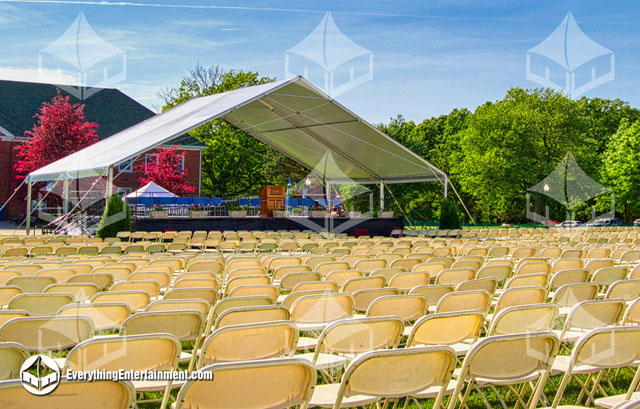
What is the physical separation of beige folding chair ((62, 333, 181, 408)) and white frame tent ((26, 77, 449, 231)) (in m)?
13.4

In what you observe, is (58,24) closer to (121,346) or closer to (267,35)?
(267,35)

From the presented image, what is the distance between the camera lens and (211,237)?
1352 centimetres

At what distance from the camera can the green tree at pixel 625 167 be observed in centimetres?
4219

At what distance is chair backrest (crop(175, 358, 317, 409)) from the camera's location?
1975 millimetres

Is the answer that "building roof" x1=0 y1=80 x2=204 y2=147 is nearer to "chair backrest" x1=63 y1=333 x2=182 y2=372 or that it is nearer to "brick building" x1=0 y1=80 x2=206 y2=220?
"brick building" x1=0 y1=80 x2=206 y2=220

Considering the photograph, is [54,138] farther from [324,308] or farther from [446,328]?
[446,328]

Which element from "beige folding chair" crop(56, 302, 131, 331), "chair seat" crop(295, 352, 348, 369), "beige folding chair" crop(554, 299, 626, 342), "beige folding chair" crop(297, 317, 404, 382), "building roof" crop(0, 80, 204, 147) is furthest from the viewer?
"building roof" crop(0, 80, 204, 147)

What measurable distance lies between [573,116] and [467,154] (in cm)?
801

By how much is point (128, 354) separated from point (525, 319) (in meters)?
2.09

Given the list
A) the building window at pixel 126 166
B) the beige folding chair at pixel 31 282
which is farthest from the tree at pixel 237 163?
the beige folding chair at pixel 31 282

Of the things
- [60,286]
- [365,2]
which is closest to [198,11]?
[365,2]

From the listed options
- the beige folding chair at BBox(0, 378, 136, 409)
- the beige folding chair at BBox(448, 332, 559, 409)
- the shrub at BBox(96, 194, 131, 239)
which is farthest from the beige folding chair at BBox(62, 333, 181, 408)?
the shrub at BBox(96, 194, 131, 239)

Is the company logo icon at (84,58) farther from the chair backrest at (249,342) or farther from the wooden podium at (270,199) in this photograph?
the chair backrest at (249,342)

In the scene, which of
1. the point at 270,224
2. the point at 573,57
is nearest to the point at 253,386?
the point at 573,57
